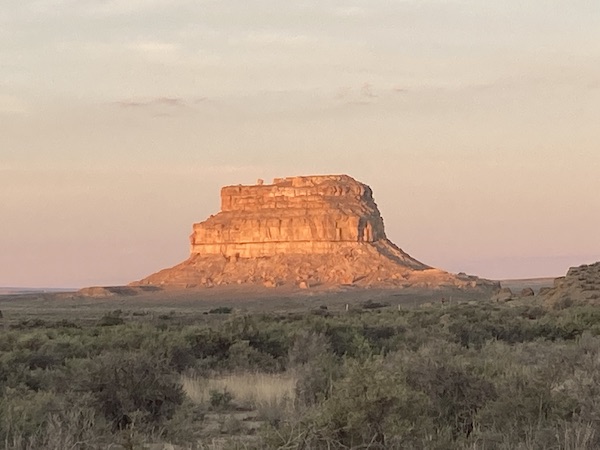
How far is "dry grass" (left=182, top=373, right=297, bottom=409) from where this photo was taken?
44.7 ft

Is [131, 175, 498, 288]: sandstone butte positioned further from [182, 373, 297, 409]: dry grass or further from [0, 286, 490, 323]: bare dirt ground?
[182, 373, 297, 409]: dry grass

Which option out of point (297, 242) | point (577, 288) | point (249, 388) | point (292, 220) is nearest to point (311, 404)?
point (249, 388)

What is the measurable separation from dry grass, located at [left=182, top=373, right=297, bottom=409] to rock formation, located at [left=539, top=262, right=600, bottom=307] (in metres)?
34.3

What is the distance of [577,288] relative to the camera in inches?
2178

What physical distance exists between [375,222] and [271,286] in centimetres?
2315

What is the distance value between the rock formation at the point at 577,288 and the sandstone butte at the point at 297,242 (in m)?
65.7

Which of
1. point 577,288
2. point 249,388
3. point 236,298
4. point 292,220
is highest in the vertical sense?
point 292,220

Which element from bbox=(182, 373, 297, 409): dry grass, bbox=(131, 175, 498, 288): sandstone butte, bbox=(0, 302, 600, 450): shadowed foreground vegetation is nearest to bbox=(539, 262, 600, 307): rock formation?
bbox=(0, 302, 600, 450): shadowed foreground vegetation

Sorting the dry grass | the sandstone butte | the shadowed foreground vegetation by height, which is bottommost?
the dry grass

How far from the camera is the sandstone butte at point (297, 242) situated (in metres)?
134

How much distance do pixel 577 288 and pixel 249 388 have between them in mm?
43297

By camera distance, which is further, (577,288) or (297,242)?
(297,242)

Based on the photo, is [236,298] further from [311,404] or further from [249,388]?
[311,404]

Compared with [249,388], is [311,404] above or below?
above
